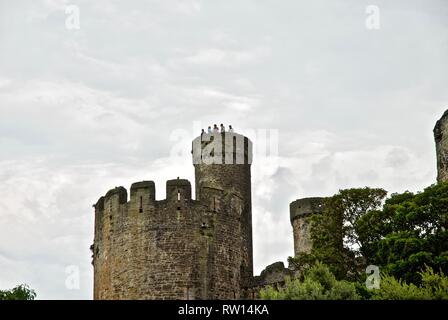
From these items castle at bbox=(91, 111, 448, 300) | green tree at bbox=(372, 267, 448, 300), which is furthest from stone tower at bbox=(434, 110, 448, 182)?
green tree at bbox=(372, 267, 448, 300)

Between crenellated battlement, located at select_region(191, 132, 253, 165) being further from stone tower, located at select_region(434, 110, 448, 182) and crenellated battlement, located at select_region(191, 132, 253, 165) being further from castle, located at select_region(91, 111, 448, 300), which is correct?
stone tower, located at select_region(434, 110, 448, 182)

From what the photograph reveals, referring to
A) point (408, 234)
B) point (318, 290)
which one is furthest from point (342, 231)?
point (318, 290)

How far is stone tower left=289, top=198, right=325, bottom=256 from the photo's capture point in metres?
53.3

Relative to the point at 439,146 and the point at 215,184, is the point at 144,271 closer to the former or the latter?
the point at 215,184

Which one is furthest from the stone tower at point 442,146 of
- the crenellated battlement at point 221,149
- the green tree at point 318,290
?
the crenellated battlement at point 221,149

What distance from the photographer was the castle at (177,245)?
4625cm

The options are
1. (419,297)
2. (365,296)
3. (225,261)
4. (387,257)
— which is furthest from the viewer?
(225,261)

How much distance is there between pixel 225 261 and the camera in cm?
4803

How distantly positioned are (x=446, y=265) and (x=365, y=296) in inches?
131

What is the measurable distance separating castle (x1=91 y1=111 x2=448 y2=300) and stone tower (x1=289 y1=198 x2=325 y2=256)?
3.51 metres
